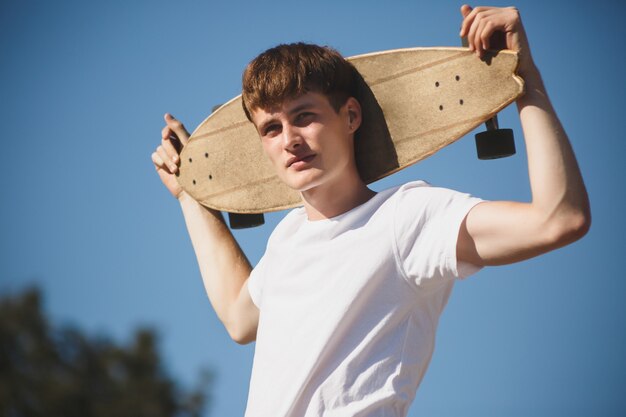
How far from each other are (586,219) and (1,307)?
10.8 metres

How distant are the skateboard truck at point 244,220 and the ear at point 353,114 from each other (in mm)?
468

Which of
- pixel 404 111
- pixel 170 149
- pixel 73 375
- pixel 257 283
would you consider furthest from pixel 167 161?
pixel 73 375

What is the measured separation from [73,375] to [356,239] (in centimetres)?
1021

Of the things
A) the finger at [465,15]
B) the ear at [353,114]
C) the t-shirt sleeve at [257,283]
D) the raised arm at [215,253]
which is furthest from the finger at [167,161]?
the finger at [465,15]

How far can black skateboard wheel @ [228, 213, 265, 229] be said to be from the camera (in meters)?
2.14

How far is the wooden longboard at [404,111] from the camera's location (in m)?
1.64

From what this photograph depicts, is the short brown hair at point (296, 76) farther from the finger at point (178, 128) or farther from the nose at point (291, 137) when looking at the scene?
the finger at point (178, 128)

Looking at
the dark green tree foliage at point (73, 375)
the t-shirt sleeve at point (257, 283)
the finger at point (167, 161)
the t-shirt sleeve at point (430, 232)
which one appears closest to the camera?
the t-shirt sleeve at point (430, 232)

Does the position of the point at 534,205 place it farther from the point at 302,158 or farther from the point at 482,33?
the point at 302,158

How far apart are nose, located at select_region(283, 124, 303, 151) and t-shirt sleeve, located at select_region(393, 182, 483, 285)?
271 mm

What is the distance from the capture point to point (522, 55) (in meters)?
1.53

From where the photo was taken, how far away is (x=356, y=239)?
5.26 ft

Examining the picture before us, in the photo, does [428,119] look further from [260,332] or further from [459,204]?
[260,332]

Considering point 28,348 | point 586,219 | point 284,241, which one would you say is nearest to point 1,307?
point 28,348
